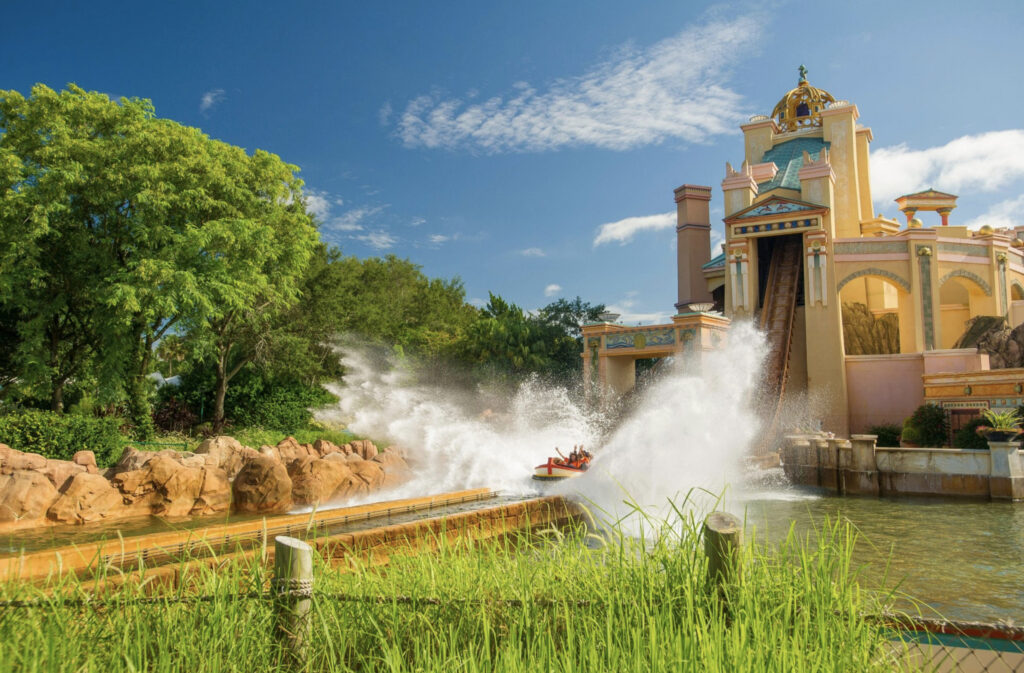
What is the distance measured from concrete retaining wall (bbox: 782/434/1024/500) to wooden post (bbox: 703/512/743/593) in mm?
13555

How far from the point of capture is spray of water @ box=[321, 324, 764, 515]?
14.6 meters

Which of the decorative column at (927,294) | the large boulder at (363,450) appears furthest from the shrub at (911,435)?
the large boulder at (363,450)

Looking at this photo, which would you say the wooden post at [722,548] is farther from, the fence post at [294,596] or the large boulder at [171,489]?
the large boulder at [171,489]

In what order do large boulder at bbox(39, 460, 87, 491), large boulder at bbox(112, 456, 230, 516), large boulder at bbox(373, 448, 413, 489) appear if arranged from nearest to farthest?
large boulder at bbox(39, 460, 87, 491) < large boulder at bbox(112, 456, 230, 516) < large boulder at bbox(373, 448, 413, 489)

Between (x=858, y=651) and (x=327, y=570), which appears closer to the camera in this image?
(x=858, y=651)

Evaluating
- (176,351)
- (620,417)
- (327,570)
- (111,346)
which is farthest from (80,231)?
(327,570)

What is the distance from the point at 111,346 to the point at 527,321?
18298 millimetres

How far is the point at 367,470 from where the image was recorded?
1644cm

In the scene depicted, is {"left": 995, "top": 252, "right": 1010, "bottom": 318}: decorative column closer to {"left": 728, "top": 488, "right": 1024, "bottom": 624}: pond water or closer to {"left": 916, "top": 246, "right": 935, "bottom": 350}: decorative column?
{"left": 916, "top": 246, "right": 935, "bottom": 350}: decorative column

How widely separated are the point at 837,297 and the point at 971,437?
889 cm

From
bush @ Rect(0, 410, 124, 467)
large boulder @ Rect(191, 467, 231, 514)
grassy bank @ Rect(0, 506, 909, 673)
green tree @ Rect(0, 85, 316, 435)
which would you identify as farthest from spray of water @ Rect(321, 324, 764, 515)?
green tree @ Rect(0, 85, 316, 435)

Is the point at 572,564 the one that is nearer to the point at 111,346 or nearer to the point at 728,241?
the point at 111,346

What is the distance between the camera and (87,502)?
39.9 ft

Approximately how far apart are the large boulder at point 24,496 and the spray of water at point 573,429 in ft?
21.8
